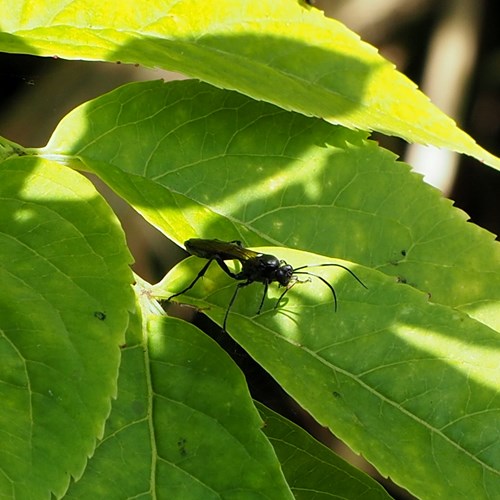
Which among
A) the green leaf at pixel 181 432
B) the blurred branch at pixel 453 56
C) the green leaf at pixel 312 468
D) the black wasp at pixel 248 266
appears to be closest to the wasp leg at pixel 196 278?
the black wasp at pixel 248 266

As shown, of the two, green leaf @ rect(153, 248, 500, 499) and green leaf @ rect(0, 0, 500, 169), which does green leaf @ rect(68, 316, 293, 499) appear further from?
green leaf @ rect(0, 0, 500, 169)

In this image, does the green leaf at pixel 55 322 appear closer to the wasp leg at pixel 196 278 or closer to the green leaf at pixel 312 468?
the wasp leg at pixel 196 278

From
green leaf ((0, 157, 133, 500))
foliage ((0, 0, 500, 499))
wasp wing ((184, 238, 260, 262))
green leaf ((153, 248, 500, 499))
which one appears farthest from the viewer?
wasp wing ((184, 238, 260, 262))

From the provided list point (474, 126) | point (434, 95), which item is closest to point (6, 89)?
point (434, 95)

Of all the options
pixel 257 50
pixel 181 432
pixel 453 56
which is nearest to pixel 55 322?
pixel 181 432

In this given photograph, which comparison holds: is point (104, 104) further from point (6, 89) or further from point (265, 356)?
point (6, 89)

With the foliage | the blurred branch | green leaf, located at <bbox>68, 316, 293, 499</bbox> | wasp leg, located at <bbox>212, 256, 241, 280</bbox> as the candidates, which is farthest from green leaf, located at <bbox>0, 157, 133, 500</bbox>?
the blurred branch
